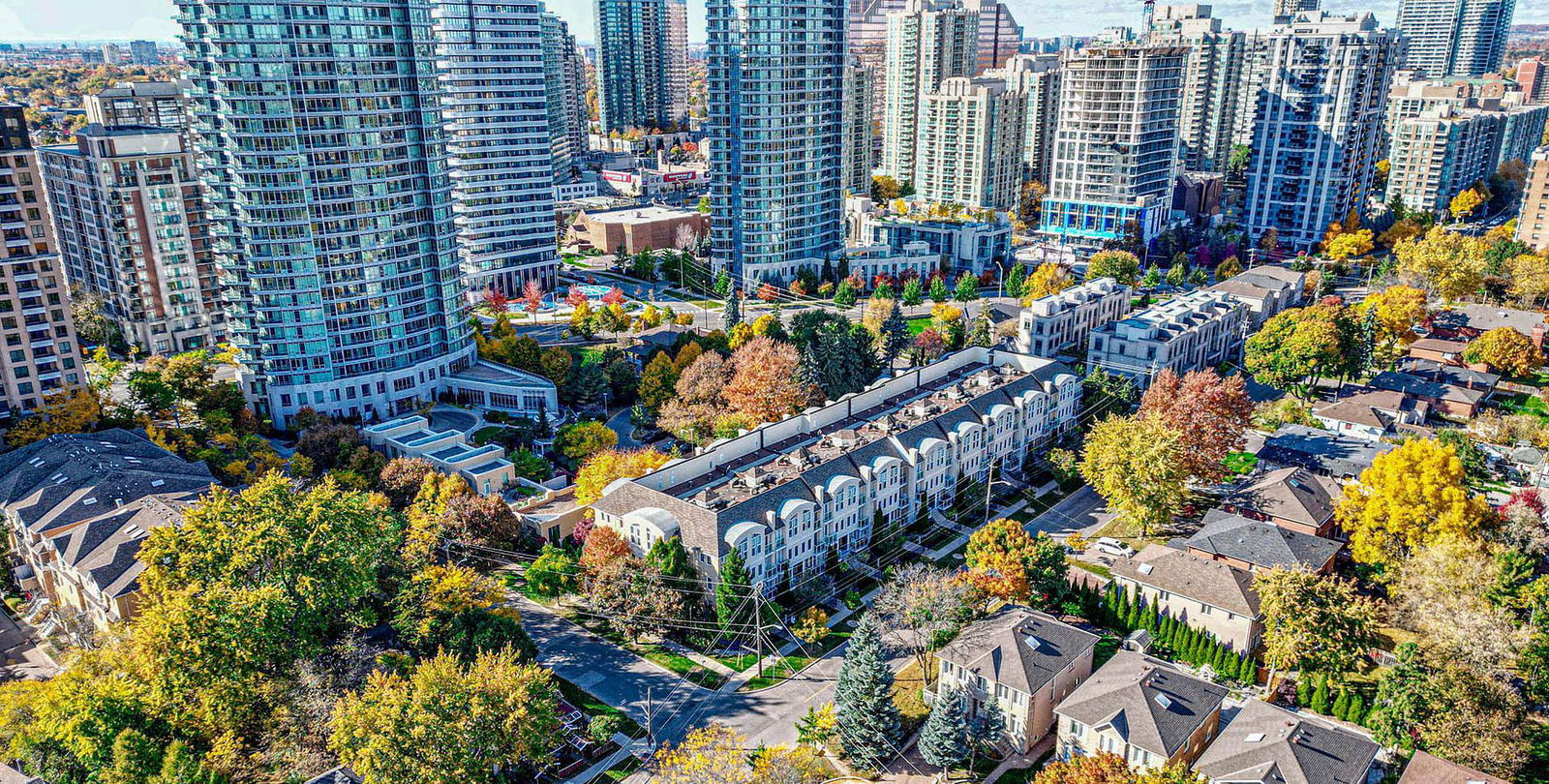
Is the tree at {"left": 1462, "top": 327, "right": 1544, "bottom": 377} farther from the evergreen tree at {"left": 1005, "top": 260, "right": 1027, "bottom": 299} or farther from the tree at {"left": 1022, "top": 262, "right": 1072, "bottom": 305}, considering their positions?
the evergreen tree at {"left": 1005, "top": 260, "right": 1027, "bottom": 299}

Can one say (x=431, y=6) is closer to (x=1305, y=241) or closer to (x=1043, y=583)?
(x=1043, y=583)

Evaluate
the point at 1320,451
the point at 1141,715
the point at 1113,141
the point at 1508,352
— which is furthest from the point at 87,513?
the point at 1113,141

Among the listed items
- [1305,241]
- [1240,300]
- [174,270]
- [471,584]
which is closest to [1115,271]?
[1240,300]

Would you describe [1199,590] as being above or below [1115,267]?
below

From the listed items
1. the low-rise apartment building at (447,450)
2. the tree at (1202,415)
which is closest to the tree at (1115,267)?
the tree at (1202,415)

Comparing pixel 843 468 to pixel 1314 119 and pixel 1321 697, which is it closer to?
pixel 1321 697

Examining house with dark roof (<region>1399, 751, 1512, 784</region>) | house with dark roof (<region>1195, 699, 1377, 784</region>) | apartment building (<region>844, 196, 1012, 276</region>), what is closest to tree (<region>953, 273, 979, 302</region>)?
apartment building (<region>844, 196, 1012, 276</region>)
